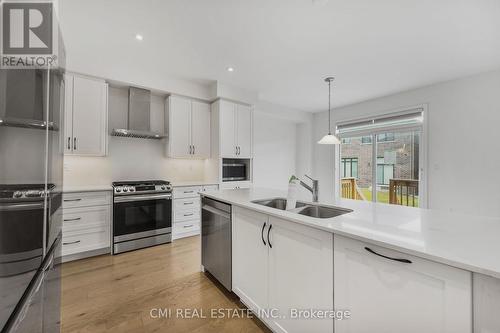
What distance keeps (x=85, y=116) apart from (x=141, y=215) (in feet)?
5.31

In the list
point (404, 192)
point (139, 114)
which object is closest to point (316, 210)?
point (139, 114)

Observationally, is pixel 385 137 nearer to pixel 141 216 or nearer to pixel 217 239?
pixel 217 239

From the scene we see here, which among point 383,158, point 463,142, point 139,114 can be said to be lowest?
point 383,158

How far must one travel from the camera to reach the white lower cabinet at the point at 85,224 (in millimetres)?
2627

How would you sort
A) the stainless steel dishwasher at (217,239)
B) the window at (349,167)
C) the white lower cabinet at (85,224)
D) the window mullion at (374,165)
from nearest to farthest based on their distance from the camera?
1. the stainless steel dishwasher at (217,239)
2. the white lower cabinet at (85,224)
3. the window mullion at (374,165)
4. the window at (349,167)

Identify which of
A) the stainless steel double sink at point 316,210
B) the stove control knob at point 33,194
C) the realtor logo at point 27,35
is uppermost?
the realtor logo at point 27,35

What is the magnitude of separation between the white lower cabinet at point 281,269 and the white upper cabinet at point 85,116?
2.53 meters

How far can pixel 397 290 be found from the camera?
912mm

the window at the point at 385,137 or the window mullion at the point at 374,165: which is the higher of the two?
the window at the point at 385,137

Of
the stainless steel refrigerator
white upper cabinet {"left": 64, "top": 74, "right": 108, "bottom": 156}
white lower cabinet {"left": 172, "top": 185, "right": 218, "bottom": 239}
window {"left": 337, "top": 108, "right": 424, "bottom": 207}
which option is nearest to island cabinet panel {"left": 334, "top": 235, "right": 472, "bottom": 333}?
the stainless steel refrigerator

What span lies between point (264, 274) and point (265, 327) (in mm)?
440

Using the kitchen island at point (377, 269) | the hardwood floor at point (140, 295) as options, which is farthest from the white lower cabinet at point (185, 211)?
the kitchen island at point (377, 269)

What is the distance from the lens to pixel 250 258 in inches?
66.4

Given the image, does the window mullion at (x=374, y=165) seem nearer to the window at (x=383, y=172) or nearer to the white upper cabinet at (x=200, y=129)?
the window at (x=383, y=172)
